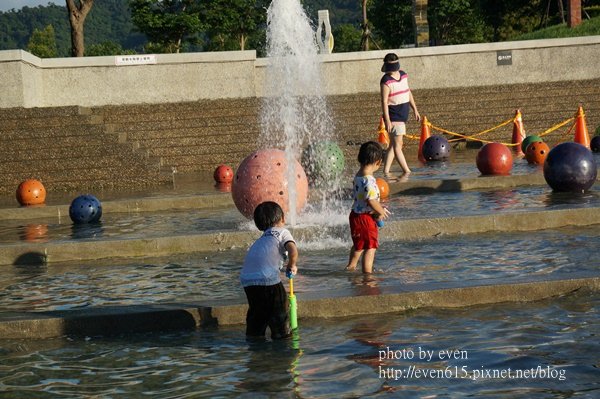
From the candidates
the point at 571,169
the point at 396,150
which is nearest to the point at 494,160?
the point at 396,150

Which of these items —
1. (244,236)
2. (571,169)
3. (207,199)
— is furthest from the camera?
(207,199)

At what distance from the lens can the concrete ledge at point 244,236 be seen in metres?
12.3

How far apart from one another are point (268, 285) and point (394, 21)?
7906 centimetres

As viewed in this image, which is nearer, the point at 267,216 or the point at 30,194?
the point at 267,216

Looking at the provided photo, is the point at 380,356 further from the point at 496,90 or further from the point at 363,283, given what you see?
the point at 496,90

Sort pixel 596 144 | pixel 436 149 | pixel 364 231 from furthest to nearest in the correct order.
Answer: pixel 596 144
pixel 436 149
pixel 364 231

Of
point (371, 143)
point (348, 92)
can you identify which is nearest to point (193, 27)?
point (348, 92)

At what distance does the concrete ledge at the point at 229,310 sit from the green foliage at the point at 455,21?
252 feet

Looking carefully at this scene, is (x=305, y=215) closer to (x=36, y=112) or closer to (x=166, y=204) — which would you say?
(x=166, y=204)

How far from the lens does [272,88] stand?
29.4 meters

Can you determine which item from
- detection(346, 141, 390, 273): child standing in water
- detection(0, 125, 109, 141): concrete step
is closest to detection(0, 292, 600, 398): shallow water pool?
detection(346, 141, 390, 273): child standing in water

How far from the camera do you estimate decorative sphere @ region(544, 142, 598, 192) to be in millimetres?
15062

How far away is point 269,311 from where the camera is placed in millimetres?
7684

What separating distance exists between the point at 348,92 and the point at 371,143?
20.3m
